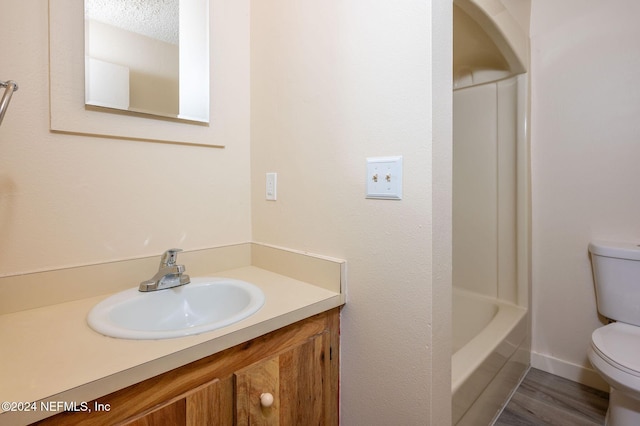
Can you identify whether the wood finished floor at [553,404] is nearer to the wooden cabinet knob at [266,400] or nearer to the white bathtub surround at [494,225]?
the white bathtub surround at [494,225]

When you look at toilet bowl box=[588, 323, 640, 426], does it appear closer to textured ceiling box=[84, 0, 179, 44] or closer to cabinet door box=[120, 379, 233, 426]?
cabinet door box=[120, 379, 233, 426]

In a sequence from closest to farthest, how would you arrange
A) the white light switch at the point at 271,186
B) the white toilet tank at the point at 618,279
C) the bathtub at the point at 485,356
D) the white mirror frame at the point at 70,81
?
the white mirror frame at the point at 70,81 → the bathtub at the point at 485,356 → the white light switch at the point at 271,186 → the white toilet tank at the point at 618,279

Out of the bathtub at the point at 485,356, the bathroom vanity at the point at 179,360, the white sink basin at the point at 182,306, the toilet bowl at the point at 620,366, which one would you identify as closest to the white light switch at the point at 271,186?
the bathroom vanity at the point at 179,360

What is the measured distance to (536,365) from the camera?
1786 millimetres

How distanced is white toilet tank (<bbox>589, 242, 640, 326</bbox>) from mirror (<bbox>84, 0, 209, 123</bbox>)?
75.4 inches

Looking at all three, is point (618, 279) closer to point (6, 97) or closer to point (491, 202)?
point (491, 202)

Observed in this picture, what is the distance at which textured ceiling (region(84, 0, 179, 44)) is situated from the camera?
0.96m

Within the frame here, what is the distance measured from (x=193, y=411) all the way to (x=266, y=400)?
19 centimetres

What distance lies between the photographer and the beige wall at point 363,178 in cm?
81

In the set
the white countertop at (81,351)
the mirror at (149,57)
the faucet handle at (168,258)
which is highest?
the mirror at (149,57)

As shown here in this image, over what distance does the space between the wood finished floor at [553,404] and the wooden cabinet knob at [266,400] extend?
1.17 m

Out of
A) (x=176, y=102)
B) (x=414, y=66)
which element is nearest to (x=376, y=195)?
(x=414, y=66)

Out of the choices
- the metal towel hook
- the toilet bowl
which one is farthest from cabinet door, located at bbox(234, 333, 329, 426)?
the toilet bowl

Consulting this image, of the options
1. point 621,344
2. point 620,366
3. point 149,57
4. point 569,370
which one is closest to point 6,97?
point 149,57
